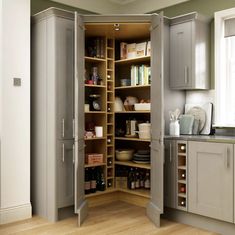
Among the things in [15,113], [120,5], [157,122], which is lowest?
[157,122]

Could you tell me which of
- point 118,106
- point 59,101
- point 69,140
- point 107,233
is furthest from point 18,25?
point 107,233

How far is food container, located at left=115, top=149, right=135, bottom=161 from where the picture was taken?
4.57m

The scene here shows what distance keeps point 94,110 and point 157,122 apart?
46.4 inches

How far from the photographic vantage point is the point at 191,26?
383 centimetres

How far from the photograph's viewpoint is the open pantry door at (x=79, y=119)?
11.5ft

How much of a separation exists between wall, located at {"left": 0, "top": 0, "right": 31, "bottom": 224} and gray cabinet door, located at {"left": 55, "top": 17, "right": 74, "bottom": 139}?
0.39 m

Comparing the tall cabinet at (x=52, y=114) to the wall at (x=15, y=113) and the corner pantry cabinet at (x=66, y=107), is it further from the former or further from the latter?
the wall at (x=15, y=113)

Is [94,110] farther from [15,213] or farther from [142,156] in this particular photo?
[15,213]

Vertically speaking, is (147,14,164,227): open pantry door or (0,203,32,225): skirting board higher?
(147,14,164,227): open pantry door

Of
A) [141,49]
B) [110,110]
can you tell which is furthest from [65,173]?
[141,49]

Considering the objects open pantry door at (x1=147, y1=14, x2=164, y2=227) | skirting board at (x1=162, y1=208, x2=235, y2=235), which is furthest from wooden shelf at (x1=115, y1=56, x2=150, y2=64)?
skirting board at (x1=162, y1=208, x2=235, y2=235)

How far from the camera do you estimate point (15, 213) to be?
363 cm

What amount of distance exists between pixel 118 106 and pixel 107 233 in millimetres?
1932

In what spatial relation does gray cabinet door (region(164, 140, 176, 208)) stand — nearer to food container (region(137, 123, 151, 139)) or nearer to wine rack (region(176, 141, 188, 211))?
wine rack (region(176, 141, 188, 211))
